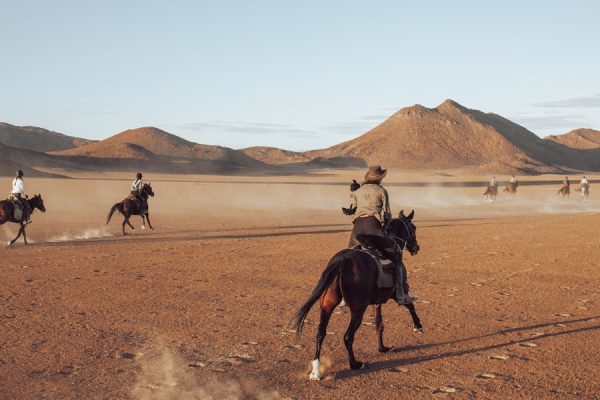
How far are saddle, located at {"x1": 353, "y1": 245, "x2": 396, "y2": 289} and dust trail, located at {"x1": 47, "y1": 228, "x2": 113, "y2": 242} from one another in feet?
53.7

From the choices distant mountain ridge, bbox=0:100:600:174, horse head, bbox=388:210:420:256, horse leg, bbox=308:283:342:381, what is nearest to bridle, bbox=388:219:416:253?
horse head, bbox=388:210:420:256

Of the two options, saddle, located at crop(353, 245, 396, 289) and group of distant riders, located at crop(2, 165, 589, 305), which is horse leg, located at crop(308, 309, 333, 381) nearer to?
saddle, located at crop(353, 245, 396, 289)

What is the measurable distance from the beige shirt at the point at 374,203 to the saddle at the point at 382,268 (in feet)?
1.71

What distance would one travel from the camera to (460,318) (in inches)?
429

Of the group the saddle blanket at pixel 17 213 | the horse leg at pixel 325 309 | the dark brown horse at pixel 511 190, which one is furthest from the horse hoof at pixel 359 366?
the dark brown horse at pixel 511 190

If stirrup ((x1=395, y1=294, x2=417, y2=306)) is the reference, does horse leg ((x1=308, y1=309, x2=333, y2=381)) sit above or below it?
below

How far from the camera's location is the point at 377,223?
8719 millimetres

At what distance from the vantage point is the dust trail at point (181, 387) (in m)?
7.12

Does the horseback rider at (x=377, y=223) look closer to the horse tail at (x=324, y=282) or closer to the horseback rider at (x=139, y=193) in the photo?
the horse tail at (x=324, y=282)

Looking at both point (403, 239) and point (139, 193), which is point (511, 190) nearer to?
point (139, 193)

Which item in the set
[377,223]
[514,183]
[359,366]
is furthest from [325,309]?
[514,183]

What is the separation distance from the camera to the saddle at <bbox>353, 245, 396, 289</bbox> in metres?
8.34

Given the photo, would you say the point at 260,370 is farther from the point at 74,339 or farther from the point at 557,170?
the point at 557,170

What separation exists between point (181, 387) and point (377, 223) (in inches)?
133
